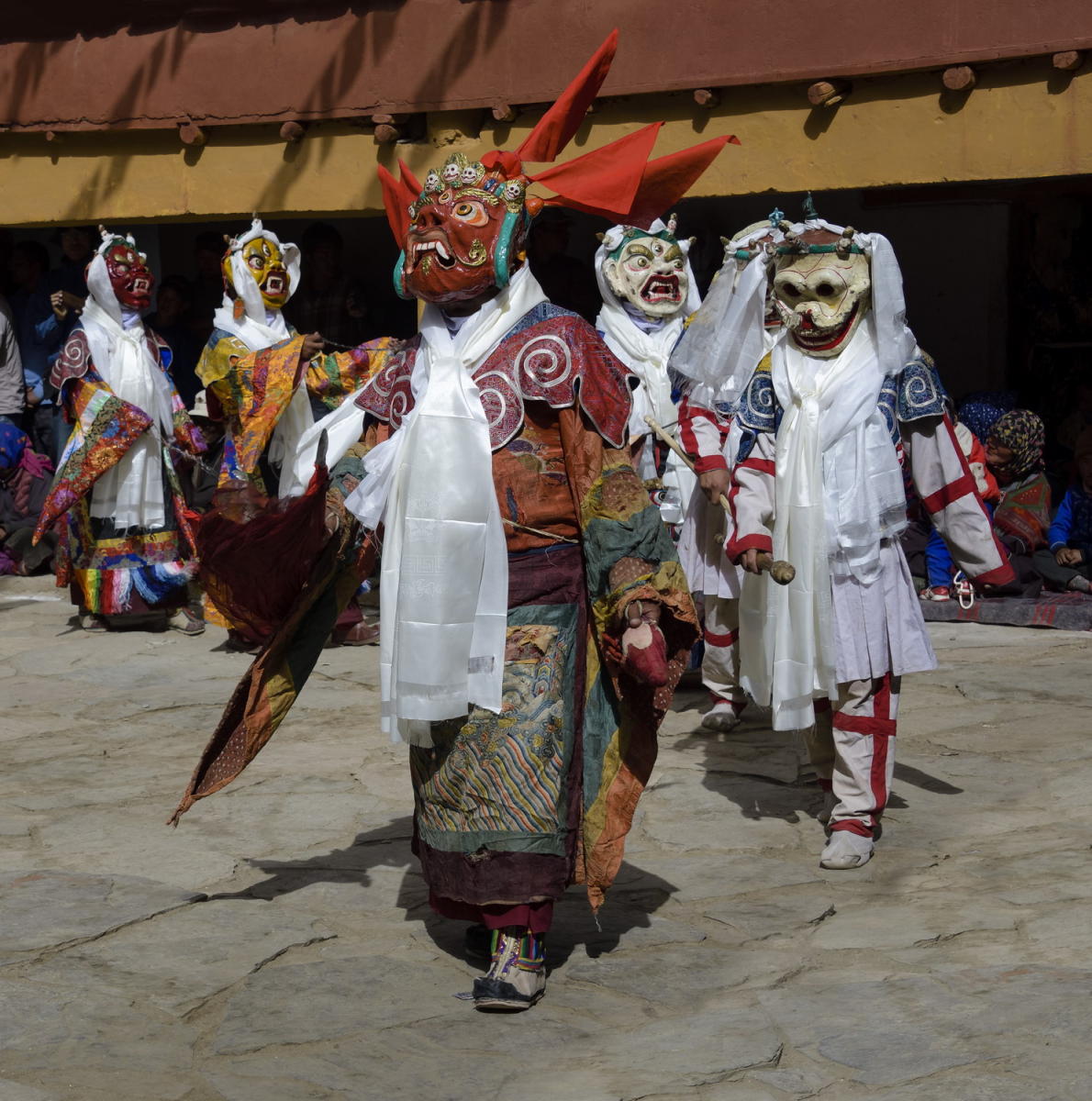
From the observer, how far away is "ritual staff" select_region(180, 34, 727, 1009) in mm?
3793

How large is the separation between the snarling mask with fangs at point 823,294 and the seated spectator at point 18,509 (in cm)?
644

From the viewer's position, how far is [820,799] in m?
5.55

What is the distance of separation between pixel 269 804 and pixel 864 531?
211 centimetres

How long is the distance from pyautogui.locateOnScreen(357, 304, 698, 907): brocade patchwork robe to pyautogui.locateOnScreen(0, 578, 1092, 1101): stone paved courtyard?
363 mm

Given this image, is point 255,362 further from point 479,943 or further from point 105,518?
point 479,943

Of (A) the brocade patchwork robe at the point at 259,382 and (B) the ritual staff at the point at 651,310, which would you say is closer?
(B) the ritual staff at the point at 651,310

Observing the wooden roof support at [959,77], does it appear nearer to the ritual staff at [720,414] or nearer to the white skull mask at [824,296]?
the ritual staff at [720,414]

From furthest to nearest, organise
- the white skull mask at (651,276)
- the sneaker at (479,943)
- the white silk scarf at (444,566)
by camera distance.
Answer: the white skull mask at (651,276) < the sneaker at (479,943) < the white silk scarf at (444,566)

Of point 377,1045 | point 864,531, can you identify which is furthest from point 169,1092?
point 864,531

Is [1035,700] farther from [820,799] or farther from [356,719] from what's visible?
[356,719]

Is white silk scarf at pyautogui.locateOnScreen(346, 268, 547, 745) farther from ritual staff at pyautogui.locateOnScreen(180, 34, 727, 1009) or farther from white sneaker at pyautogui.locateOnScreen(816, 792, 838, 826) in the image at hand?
white sneaker at pyautogui.locateOnScreen(816, 792, 838, 826)

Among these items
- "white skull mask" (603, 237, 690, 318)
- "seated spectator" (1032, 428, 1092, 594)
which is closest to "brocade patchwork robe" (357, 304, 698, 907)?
"white skull mask" (603, 237, 690, 318)

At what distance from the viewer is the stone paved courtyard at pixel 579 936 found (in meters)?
3.46

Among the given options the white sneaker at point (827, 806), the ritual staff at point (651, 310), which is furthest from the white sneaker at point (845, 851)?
the ritual staff at point (651, 310)
